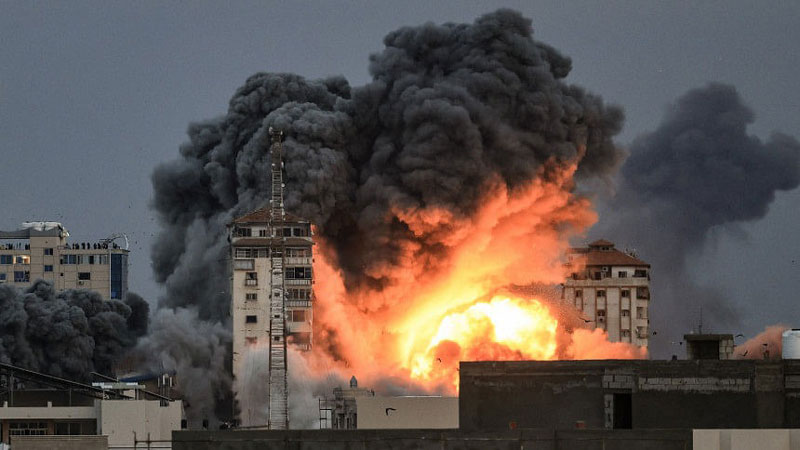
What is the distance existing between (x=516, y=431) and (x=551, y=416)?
14.7 feet

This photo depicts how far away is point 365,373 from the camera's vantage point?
13238 cm

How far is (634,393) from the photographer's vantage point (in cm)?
6012

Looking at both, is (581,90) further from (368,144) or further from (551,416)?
(551,416)

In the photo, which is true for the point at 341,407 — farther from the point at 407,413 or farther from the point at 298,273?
the point at 298,273

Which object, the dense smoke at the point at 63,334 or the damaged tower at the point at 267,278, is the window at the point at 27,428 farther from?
the dense smoke at the point at 63,334

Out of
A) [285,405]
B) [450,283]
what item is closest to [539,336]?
[450,283]

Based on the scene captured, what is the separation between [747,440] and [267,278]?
87.5 metres

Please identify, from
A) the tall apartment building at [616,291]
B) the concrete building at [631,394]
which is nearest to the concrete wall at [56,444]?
the concrete building at [631,394]

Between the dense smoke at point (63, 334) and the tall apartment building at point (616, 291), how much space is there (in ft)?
123

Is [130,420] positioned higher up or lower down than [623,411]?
higher up

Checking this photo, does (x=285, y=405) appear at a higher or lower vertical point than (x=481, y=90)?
lower

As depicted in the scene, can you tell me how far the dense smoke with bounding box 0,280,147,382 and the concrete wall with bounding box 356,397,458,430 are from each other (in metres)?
57.1

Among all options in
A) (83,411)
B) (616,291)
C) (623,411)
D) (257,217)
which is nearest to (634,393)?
(623,411)

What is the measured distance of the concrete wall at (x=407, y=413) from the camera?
89312mm
